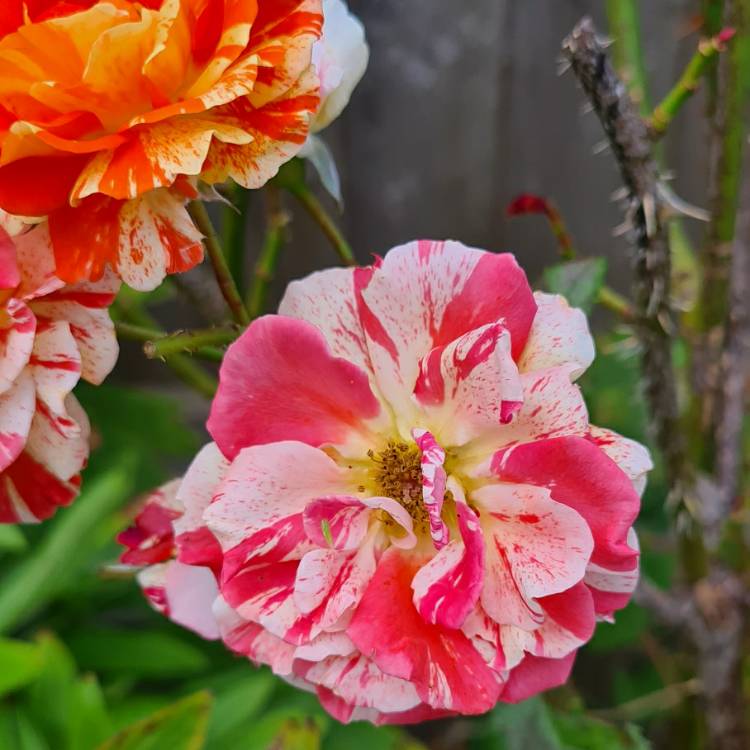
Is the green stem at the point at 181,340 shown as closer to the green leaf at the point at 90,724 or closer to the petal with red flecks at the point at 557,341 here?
the petal with red flecks at the point at 557,341

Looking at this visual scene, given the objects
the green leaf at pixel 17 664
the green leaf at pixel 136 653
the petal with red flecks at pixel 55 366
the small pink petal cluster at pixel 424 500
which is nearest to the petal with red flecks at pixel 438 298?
the small pink petal cluster at pixel 424 500

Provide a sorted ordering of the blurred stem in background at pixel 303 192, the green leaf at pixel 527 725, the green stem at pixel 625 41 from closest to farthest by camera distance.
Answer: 1. the blurred stem in background at pixel 303 192
2. the green leaf at pixel 527 725
3. the green stem at pixel 625 41

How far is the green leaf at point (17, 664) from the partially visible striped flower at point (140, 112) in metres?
0.55

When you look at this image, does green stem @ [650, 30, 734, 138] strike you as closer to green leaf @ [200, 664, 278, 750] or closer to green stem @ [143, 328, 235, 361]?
green stem @ [143, 328, 235, 361]

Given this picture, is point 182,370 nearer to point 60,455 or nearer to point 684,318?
point 60,455

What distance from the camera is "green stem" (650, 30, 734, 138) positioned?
38 cm

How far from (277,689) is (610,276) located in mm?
704

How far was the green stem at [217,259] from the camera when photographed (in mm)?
303

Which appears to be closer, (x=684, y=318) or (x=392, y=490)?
(x=392, y=490)

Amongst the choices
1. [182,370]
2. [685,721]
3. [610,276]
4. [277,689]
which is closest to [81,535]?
[277,689]

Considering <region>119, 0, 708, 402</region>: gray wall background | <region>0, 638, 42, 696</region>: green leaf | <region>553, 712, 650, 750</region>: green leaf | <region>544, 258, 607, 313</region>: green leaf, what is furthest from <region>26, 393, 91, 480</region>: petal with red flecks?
<region>119, 0, 708, 402</region>: gray wall background

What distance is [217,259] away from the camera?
313 millimetres

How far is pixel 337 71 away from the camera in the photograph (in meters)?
0.33

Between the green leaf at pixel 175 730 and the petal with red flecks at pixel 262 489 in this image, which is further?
the green leaf at pixel 175 730
